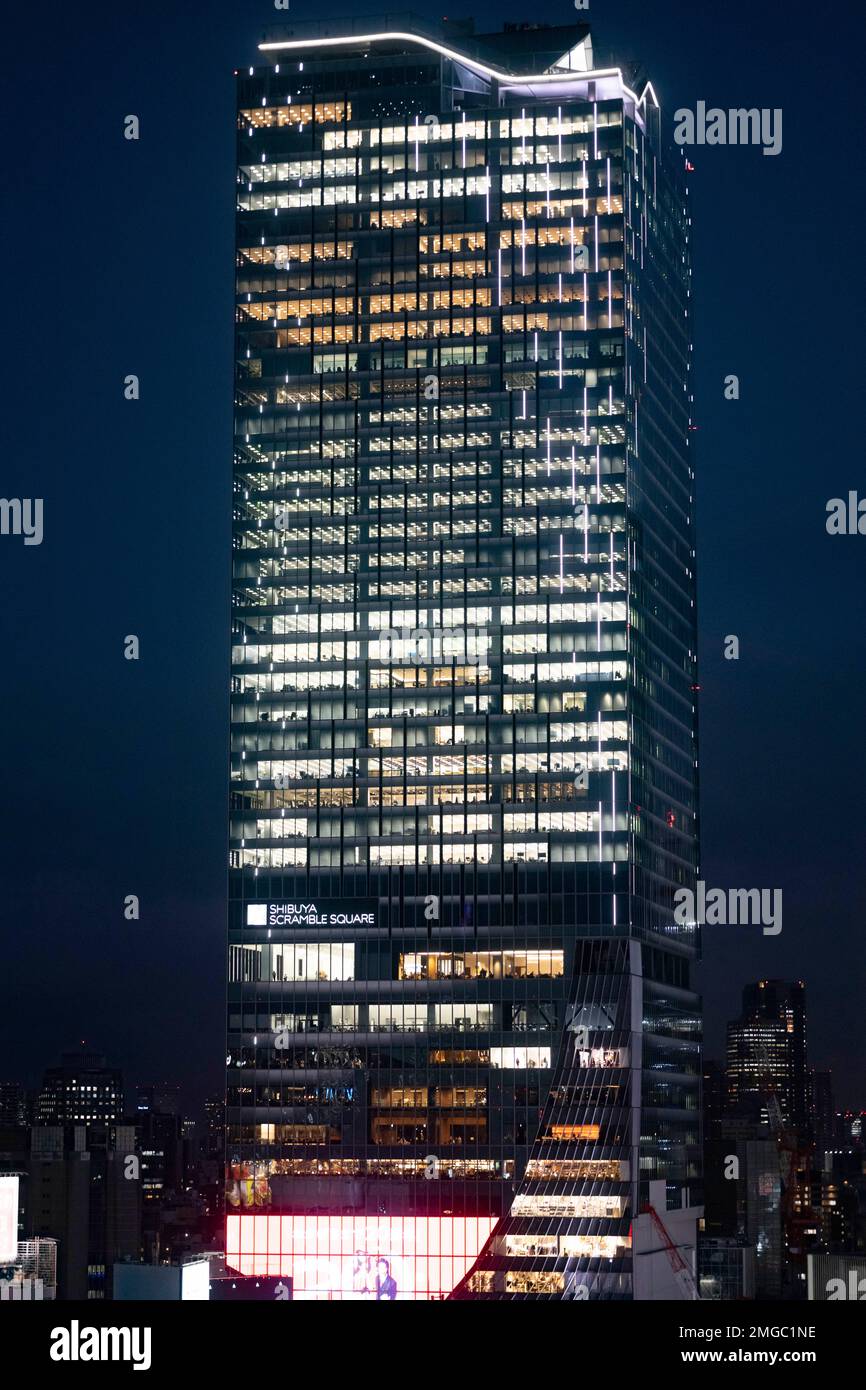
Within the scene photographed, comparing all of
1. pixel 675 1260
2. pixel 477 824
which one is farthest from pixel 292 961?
pixel 675 1260

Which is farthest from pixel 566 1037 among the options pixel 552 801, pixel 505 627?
pixel 505 627

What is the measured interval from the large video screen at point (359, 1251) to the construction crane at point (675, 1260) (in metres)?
14.6

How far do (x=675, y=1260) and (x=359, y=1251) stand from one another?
2888 cm

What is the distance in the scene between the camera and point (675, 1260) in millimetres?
193875

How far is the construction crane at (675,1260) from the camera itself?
188 m

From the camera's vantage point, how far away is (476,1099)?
188 m

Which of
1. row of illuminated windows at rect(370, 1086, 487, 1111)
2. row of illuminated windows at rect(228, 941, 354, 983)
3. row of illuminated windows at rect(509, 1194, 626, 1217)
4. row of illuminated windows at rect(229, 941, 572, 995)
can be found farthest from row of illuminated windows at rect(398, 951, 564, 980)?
row of illuminated windows at rect(509, 1194, 626, 1217)

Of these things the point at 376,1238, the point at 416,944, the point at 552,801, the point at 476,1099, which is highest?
the point at 552,801

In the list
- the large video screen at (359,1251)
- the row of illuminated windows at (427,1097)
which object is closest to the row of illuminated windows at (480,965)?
the row of illuminated windows at (427,1097)

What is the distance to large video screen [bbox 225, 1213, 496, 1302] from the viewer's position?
7274 inches

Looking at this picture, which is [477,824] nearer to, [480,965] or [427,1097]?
[480,965]

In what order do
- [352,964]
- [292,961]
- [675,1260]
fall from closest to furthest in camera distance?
[675,1260], [352,964], [292,961]
